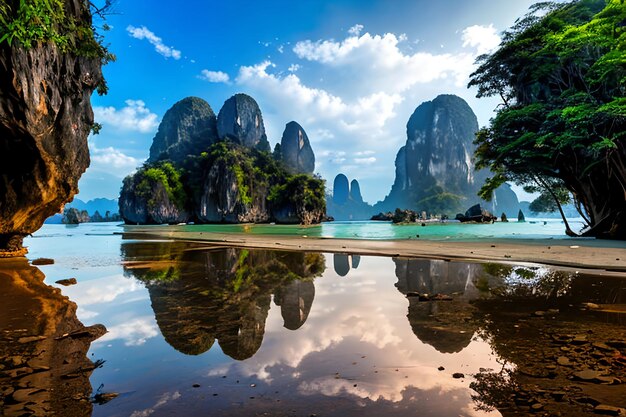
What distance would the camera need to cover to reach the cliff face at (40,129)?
8.96 meters

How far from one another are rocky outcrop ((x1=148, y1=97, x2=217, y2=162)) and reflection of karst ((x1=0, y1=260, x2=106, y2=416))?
112 metres

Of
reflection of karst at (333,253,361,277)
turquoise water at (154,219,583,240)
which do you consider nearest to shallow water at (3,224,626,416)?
reflection of karst at (333,253,361,277)

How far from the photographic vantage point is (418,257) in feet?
38.5

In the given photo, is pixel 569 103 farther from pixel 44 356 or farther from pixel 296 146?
pixel 296 146

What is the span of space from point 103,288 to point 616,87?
84.2 feet

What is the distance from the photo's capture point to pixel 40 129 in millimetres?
10102

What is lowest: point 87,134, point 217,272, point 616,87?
point 217,272

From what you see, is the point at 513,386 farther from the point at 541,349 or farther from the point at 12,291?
the point at 12,291

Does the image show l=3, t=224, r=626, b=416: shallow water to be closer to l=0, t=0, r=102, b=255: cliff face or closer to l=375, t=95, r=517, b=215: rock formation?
l=0, t=0, r=102, b=255: cliff face

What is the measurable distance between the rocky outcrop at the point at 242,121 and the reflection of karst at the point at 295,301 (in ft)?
369

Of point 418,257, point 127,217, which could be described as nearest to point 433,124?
point 127,217

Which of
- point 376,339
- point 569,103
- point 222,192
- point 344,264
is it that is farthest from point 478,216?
point 376,339

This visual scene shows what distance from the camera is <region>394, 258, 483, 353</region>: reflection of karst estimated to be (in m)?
3.77

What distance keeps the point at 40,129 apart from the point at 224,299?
1003 cm
